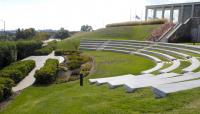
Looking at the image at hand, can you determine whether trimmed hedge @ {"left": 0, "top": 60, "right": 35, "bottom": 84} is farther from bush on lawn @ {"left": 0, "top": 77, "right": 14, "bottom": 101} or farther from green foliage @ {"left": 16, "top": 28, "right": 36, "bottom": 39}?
green foliage @ {"left": 16, "top": 28, "right": 36, "bottom": 39}

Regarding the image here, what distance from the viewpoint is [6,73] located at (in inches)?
573

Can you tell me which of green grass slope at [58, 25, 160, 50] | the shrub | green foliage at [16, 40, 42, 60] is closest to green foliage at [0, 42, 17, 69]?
green foliage at [16, 40, 42, 60]

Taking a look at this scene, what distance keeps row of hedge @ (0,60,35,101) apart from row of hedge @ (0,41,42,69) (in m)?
3.47

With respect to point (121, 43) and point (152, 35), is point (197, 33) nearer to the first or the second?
point (152, 35)

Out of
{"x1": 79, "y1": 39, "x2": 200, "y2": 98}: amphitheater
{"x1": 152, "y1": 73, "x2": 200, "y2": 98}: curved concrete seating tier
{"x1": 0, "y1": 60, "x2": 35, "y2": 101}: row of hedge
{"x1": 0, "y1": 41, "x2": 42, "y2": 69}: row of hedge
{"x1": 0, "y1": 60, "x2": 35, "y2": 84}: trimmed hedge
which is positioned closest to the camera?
{"x1": 152, "y1": 73, "x2": 200, "y2": 98}: curved concrete seating tier

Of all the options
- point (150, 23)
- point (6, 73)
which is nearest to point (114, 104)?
point (6, 73)

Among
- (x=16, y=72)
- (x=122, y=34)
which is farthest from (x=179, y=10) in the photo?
(x=16, y=72)

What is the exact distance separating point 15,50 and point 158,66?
15175 mm

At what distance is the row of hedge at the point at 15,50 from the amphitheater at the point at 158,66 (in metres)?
7.42

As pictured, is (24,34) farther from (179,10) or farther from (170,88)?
(170,88)

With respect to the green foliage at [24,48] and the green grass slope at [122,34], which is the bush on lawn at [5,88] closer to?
the green foliage at [24,48]

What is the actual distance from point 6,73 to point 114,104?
9750mm

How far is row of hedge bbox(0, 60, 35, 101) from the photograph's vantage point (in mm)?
12255

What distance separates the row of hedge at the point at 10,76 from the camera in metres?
12.3
